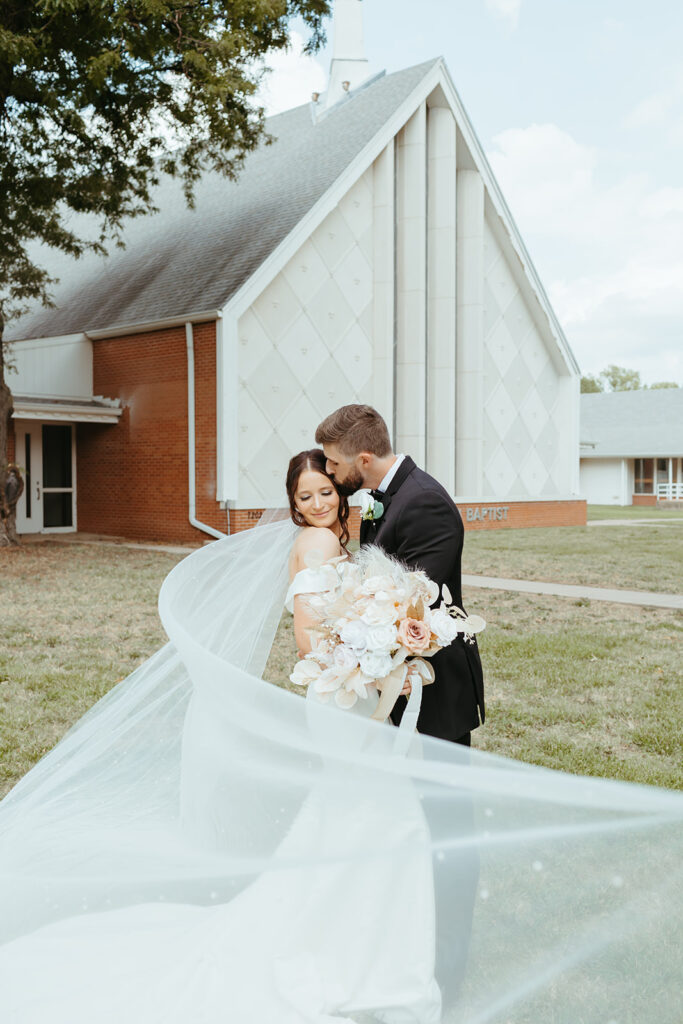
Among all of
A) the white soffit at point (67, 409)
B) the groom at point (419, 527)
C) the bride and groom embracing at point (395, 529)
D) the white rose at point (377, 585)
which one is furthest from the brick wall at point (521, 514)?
the white rose at point (377, 585)

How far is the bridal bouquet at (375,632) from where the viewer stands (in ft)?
8.91

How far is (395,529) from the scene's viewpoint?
3.17m

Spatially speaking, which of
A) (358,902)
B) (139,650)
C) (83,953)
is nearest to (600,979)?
(358,902)

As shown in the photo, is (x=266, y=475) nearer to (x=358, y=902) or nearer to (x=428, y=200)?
(x=428, y=200)

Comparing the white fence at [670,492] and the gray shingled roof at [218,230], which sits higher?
the gray shingled roof at [218,230]

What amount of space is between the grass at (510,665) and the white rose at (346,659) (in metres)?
3.29

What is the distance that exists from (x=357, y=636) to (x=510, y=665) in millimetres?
5889

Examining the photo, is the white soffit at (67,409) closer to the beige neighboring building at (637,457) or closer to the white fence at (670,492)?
the beige neighboring building at (637,457)

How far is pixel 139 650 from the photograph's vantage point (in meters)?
8.87

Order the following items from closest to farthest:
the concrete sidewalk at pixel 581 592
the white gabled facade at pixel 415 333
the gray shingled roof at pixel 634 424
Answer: the concrete sidewalk at pixel 581 592 < the white gabled facade at pixel 415 333 < the gray shingled roof at pixel 634 424

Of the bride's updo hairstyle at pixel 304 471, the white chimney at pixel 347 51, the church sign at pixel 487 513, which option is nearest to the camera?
the bride's updo hairstyle at pixel 304 471

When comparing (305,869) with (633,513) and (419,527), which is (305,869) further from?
(633,513)

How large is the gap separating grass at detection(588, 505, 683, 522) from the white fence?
0.89 metres

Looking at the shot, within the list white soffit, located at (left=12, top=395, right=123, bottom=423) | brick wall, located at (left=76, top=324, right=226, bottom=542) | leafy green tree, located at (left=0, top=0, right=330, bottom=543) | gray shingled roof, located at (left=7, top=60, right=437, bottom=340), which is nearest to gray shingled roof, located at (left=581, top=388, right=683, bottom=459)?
gray shingled roof, located at (left=7, top=60, right=437, bottom=340)
